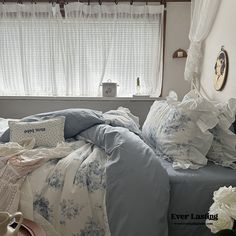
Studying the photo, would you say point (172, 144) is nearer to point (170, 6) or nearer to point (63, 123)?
point (63, 123)

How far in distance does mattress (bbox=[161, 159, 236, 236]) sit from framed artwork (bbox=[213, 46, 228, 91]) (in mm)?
930

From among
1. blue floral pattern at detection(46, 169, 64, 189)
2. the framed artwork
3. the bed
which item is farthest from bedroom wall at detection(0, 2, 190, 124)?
blue floral pattern at detection(46, 169, 64, 189)

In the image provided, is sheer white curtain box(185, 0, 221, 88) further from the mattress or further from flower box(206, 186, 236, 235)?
flower box(206, 186, 236, 235)

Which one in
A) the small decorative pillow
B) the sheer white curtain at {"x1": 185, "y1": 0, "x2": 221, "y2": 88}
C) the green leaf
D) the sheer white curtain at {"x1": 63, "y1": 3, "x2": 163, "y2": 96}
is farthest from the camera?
the sheer white curtain at {"x1": 63, "y1": 3, "x2": 163, "y2": 96}

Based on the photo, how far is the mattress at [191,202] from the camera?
4.57ft

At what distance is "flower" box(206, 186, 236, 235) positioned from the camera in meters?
0.86

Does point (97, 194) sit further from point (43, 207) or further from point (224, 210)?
point (224, 210)

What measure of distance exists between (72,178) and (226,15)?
1678mm

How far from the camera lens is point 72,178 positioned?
144 centimetres

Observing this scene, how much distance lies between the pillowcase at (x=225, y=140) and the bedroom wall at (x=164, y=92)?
5.41ft

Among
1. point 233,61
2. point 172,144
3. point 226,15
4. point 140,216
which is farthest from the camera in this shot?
point 226,15

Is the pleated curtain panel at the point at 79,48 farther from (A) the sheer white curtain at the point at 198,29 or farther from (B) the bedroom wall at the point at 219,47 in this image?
(B) the bedroom wall at the point at 219,47

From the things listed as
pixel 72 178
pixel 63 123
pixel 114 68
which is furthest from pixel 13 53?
pixel 72 178

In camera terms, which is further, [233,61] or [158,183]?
[233,61]
